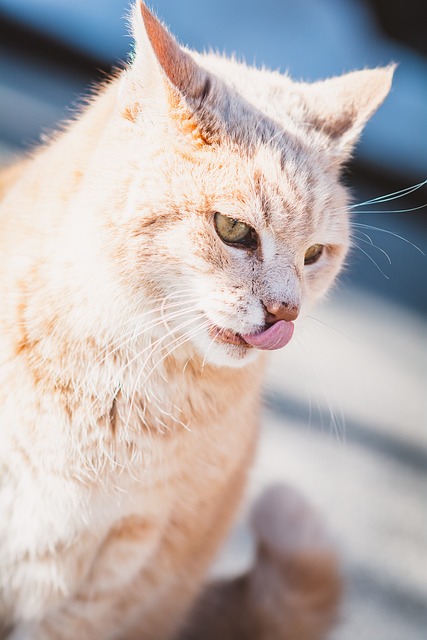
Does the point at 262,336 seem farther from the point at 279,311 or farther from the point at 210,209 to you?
the point at 210,209

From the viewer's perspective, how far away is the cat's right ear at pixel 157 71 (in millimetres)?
813

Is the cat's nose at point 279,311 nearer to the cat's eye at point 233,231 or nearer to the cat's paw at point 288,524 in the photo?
the cat's eye at point 233,231

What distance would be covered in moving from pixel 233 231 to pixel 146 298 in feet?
0.49

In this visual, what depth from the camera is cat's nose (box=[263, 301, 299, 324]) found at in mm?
833

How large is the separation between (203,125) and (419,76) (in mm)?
2582

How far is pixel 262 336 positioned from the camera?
2.81ft

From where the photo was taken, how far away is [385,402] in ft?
7.07

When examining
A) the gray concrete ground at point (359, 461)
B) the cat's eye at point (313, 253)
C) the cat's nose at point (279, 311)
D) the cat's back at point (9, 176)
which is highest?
the cat's eye at point (313, 253)

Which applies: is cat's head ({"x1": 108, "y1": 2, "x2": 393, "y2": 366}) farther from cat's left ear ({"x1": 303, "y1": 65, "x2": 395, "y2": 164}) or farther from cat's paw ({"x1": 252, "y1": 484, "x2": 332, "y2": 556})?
cat's paw ({"x1": 252, "y1": 484, "x2": 332, "y2": 556})

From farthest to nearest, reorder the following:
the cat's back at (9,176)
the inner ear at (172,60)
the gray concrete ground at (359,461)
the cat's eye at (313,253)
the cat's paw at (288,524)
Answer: the gray concrete ground at (359,461), the cat's paw at (288,524), the cat's back at (9,176), the cat's eye at (313,253), the inner ear at (172,60)

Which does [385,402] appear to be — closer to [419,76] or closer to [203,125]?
[203,125]

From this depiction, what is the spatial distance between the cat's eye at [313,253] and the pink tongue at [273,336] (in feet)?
0.44

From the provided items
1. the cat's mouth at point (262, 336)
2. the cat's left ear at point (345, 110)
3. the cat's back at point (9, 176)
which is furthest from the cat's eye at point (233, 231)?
the cat's back at point (9, 176)

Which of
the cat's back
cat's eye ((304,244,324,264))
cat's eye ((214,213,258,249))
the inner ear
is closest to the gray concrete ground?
cat's eye ((304,244,324,264))
